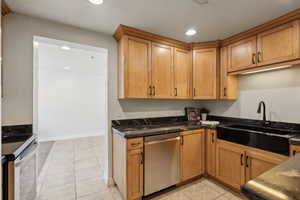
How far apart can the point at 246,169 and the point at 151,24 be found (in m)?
2.39

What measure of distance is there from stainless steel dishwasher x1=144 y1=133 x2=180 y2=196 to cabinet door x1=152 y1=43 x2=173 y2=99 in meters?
0.75

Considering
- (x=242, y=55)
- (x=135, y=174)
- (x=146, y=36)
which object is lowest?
(x=135, y=174)

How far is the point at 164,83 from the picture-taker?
2477 mm

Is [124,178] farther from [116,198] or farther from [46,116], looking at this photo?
[46,116]

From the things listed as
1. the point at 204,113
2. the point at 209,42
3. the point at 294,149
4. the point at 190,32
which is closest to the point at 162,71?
the point at 190,32

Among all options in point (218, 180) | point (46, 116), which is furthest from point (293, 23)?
point (46, 116)

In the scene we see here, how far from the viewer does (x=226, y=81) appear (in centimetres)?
255

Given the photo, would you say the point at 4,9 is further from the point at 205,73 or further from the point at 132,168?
the point at 205,73

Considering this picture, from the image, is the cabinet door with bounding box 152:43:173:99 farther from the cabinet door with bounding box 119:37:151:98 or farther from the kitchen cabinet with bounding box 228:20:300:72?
the kitchen cabinet with bounding box 228:20:300:72

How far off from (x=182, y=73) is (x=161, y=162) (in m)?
1.59

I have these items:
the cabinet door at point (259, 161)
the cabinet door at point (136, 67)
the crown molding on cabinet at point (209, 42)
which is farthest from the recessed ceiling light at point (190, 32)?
the cabinet door at point (259, 161)

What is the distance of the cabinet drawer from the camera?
5.90 ft

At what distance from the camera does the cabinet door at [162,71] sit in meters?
2.38

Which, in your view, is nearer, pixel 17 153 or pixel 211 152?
pixel 17 153
